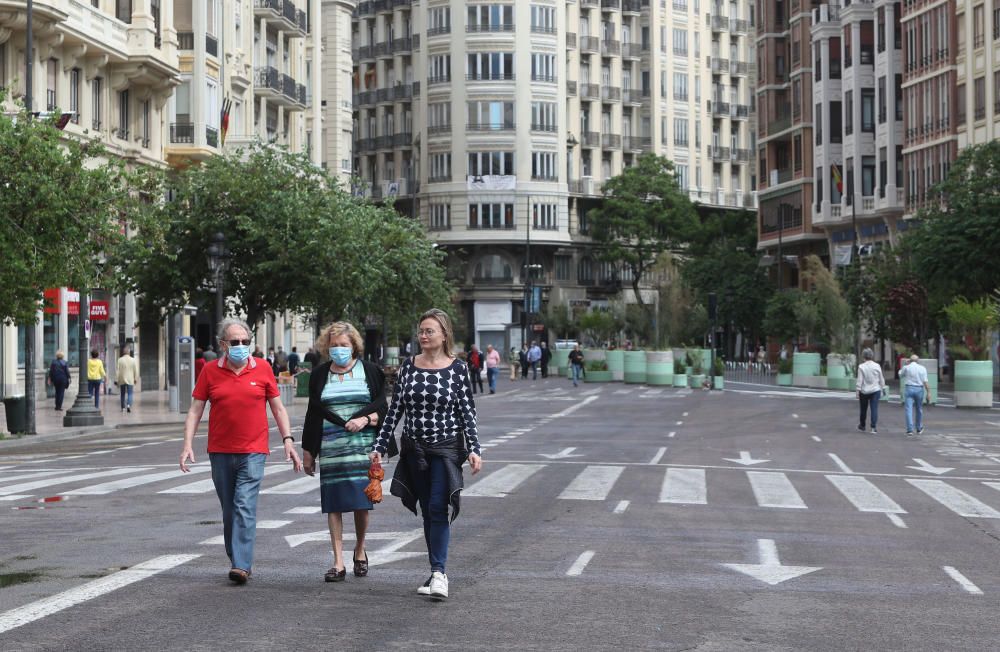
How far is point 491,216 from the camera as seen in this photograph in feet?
347

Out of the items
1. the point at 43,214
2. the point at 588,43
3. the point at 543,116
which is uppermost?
the point at 588,43

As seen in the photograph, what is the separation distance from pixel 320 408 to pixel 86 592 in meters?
1.93

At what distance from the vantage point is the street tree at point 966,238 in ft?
184

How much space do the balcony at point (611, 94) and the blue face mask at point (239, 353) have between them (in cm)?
10182

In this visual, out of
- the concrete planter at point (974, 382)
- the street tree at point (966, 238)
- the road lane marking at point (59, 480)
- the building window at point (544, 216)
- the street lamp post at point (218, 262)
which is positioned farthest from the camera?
the building window at point (544, 216)

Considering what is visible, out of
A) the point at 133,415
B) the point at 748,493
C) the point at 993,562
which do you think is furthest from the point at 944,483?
the point at 133,415

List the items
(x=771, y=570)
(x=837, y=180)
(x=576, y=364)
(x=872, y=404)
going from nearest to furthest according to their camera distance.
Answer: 1. (x=771, y=570)
2. (x=872, y=404)
3. (x=576, y=364)
4. (x=837, y=180)

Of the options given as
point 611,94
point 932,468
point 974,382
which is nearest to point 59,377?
point 974,382

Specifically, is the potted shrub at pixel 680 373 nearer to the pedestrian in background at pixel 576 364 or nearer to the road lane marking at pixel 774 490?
the pedestrian in background at pixel 576 364

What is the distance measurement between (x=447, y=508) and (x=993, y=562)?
5.07 metres

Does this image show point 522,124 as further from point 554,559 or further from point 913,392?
point 554,559

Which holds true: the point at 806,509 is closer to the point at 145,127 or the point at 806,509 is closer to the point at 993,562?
the point at 993,562

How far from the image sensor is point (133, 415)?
139ft

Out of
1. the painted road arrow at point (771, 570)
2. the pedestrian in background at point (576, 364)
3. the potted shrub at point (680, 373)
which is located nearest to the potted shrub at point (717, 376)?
the potted shrub at point (680, 373)
